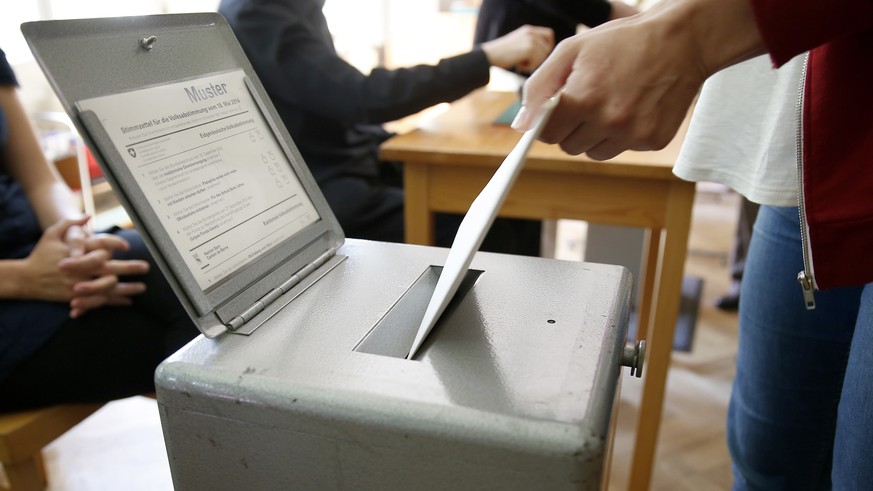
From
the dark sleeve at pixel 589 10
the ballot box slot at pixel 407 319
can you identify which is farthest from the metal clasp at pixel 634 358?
the dark sleeve at pixel 589 10

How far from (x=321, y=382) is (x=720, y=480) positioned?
1285mm

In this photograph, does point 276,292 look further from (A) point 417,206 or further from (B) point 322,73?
(B) point 322,73

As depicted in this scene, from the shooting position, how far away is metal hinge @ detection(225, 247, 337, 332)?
49cm

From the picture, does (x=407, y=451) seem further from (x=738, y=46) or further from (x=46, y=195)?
(x=46, y=195)

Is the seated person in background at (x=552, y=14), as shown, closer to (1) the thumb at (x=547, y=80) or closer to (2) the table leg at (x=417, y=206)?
(2) the table leg at (x=417, y=206)

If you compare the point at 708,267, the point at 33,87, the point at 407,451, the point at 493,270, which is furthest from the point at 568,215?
the point at 33,87

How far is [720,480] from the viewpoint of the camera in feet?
4.69

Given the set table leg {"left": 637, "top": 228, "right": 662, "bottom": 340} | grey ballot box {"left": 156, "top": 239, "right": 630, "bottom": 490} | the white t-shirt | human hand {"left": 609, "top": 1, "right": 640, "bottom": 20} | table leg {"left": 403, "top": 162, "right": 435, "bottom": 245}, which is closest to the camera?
grey ballot box {"left": 156, "top": 239, "right": 630, "bottom": 490}

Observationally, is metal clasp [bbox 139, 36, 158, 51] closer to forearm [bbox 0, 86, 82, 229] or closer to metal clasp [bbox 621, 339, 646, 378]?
metal clasp [bbox 621, 339, 646, 378]

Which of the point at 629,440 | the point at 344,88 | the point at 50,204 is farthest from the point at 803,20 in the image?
the point at 629,440

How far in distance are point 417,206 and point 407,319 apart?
809 mm

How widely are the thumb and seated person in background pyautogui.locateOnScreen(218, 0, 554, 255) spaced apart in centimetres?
91

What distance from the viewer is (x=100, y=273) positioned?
989mm

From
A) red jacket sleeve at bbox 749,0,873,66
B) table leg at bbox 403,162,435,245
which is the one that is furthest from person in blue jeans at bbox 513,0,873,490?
table leg at bbox 403,162,435,245
